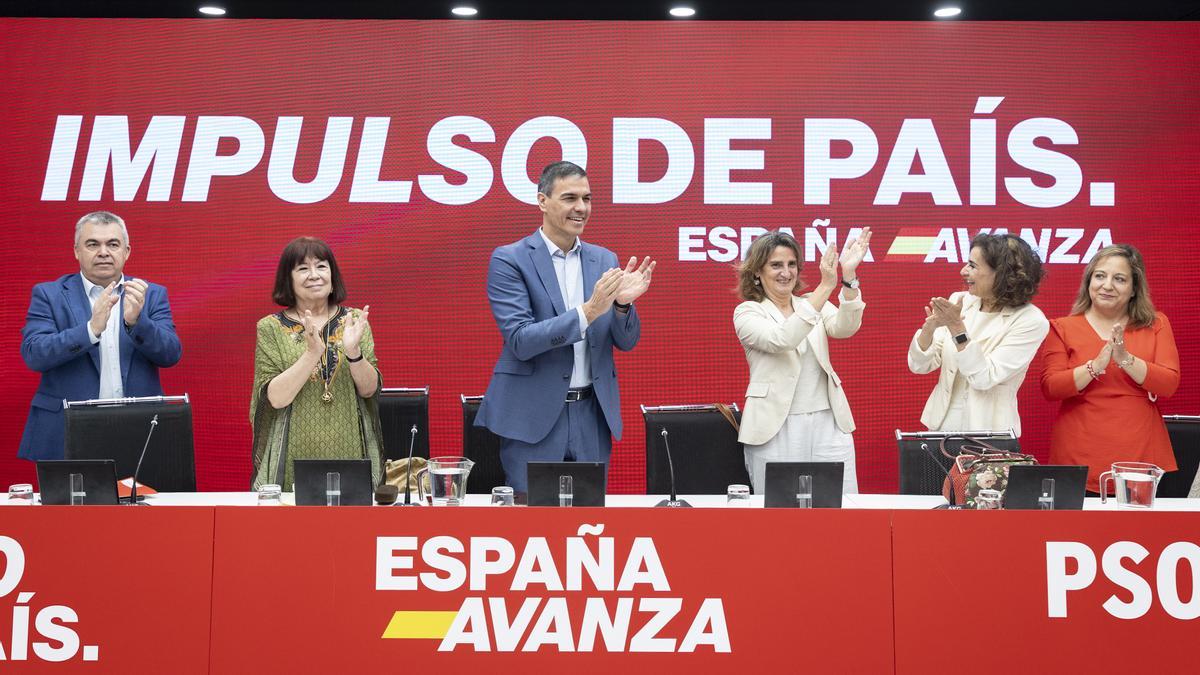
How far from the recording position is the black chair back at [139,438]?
3.37 meters

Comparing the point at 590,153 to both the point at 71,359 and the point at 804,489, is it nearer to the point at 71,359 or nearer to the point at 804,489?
the point at 71,359

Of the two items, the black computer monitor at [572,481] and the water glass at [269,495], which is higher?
the black computer monitor at [572,481]

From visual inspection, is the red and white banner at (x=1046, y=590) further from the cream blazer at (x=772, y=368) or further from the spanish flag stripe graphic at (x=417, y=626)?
the cream blazer at (x=772, y=368)

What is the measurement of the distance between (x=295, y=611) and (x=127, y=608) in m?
0.34

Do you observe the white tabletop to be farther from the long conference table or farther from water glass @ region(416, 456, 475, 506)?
the long conference table

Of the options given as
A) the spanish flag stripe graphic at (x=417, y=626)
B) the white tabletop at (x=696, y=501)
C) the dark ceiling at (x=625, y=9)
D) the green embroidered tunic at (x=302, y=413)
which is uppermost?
the dark ceiling at (x=625, y=9)

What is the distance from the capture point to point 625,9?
17.0ft

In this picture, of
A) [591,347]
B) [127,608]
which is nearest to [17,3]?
[591,347]

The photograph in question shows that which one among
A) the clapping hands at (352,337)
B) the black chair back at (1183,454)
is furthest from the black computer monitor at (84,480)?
the black chair back at (1183,454)

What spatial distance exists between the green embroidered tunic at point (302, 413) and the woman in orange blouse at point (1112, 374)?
2.31 meters

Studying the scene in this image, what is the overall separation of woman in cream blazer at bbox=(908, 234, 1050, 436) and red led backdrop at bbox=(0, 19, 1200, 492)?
3.86ft

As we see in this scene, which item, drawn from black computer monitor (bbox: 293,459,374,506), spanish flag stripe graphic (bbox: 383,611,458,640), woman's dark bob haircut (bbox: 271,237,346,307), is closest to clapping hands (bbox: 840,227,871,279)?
woman's dark bob haircut (bbox: 271,237,346,307)

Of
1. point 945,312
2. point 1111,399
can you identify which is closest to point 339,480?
point 945,312

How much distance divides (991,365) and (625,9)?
101 inches
